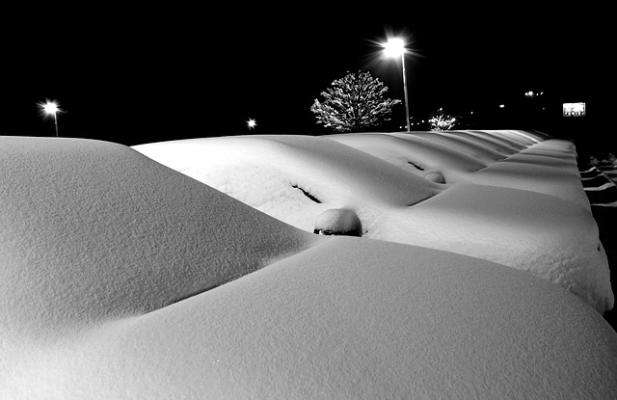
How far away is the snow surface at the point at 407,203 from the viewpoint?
2.56 m

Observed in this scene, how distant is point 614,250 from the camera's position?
17.2 ft

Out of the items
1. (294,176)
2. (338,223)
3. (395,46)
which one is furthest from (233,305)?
(395,46)

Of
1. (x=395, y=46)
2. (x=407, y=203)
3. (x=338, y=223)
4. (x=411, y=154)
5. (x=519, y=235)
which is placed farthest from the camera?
(x=395, y=46)

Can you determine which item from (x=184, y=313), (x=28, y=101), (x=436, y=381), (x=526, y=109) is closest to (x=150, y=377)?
(x=184, y=313)

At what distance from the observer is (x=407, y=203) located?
345 centimetres

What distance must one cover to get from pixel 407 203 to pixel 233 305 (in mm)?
2167

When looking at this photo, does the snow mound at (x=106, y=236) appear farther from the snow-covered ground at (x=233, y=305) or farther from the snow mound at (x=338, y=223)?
the snow mound at (x=338, y=223)

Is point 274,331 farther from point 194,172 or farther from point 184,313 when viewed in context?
point 194,172

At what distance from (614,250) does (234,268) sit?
4837 millimetres

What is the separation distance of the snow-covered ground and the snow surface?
0.05m

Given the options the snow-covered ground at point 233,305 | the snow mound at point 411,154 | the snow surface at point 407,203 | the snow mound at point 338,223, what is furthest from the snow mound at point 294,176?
the snow mound at point 411,154

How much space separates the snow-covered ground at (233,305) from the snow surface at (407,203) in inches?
2.0

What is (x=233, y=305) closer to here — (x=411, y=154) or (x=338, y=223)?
(x=338, y=223)

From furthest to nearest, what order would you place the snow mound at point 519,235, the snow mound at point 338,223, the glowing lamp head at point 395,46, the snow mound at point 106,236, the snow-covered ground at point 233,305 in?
the glowing lamp head at point 395,46 < the snow mound at point 338,223 < the snow mound at point 519,235 < the snow mound at point 106,236 < the snow-covered ground at point 233,305
